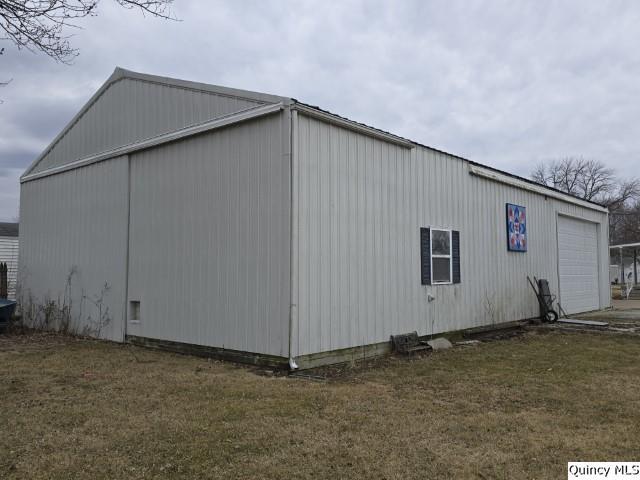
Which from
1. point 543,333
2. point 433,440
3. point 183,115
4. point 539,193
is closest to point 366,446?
point 433,440

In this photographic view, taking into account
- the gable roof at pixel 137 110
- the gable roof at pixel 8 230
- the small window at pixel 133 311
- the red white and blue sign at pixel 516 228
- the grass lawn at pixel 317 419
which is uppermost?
the gable roof at pixel 137 110

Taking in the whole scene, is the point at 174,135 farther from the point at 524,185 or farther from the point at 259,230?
the point at 524,185

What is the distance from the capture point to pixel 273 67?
11.5 m

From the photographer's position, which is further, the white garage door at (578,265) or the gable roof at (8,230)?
the gable roof at (8,230)

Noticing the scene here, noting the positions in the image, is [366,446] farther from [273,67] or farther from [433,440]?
[273,67]

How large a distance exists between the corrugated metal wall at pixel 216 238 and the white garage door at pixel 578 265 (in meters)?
10.2

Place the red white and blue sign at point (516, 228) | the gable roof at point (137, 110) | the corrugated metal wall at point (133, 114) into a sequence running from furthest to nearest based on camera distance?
the red white and blue sign at point (516, 228) < the corrugated metal wall at point (133, 114) < the gable roof at point (137, 110)

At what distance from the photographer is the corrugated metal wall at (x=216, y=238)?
23.5ft

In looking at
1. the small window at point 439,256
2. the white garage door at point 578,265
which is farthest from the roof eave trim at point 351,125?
the white garage door at point 578,265

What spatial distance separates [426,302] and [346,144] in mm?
3267

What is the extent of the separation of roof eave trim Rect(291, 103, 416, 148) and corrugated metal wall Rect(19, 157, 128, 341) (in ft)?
15.1

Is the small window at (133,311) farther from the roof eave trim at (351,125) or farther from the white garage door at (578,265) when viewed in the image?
the white garage door at (578,265)

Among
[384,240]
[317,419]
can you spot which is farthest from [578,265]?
[317,419]

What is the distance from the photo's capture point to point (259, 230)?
7.42m
